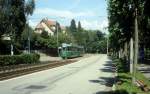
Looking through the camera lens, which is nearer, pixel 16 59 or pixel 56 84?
pixel 56 84

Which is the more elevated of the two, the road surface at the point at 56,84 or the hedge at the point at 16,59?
the hedge at the point at 16,59

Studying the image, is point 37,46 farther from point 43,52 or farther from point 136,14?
point 136,14

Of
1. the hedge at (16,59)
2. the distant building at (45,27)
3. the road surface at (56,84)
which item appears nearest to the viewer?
the road surface at (56,84)

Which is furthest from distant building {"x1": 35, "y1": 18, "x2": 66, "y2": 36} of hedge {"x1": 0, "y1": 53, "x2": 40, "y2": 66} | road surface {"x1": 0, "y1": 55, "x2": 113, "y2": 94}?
road surface {"x1": 0, "y1": 55, "x2": 113, "y2": 94}

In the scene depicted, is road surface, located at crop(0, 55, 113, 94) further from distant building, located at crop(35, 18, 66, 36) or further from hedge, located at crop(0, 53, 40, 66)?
distant building, located at crop(35, 18, 66, 36)

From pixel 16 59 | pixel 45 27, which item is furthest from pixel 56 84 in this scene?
pixel 45 27

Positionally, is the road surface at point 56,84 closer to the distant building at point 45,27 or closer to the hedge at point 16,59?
the hedge at point 16,59

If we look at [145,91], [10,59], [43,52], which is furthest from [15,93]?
[43,52]

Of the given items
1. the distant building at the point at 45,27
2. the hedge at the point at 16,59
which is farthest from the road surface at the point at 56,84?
the distant building at the point at 45,27

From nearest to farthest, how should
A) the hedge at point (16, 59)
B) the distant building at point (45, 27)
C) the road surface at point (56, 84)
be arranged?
the road surface at point (56, 84) → the hedge at point (16, 59) → the distant building at point (45, 27)

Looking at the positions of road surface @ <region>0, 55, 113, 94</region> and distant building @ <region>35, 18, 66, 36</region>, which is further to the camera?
distant building @ <region>35, 18, 66, 36</region>

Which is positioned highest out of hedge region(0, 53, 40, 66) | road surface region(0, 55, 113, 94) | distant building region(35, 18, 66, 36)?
distant building region(35, 18, 66, 36)

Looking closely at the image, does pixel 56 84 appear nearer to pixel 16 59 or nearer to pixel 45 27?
pixel 16 59

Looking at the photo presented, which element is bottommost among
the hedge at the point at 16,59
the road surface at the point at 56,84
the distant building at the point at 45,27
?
the road surface at the point at 56,84
